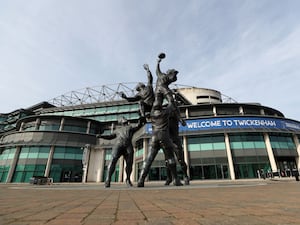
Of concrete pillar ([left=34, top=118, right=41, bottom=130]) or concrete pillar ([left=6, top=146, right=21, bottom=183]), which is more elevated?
concrete pillar ([left=34, top=118, right=41, bottom=130])

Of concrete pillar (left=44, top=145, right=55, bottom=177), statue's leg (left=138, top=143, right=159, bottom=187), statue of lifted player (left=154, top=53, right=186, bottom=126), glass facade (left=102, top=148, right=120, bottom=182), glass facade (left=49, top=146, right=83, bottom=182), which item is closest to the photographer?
statue's leg (left=138, top=143, right=159, bottom=187)

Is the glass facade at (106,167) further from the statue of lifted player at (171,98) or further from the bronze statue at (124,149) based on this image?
the statue of lifted player at (171,98)

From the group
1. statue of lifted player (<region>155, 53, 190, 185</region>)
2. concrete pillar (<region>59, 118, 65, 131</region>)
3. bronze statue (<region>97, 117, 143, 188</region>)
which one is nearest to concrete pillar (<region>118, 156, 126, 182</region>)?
concrete pillar (<region>59, 118, 65, 131</region>)

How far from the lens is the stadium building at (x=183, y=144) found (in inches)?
874

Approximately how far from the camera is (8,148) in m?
32.0

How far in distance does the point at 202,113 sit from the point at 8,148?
35288 millimetres

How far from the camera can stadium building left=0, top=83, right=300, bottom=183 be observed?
22188 millimetres

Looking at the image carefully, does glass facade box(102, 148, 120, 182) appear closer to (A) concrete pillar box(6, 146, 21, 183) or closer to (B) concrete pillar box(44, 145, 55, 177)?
(B) concrete pillar box(44, 145, 55, 177)

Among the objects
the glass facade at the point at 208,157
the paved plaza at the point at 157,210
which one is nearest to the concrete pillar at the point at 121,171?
the glass facade at the point at 208,157

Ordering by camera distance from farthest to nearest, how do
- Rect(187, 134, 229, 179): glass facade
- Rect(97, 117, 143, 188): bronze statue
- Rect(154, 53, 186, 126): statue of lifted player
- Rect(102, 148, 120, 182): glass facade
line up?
Rect(102, 148, 120, 182): glass facade
Rect(187, 134, 229, 179): glass facade
Rect(97, 117, 143, 188): bronze statue
Rect(154, 53, 186, 126): statue of lifted player

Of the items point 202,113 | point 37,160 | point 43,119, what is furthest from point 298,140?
point 43,119

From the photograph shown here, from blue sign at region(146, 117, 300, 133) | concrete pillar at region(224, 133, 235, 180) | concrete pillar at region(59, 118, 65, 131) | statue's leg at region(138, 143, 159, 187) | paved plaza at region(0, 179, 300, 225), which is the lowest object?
paved plaza at region(0, 179, 300, 225)

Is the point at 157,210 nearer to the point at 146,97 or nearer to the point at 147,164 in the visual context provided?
the point at 147,164

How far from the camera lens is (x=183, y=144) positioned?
23656mm
